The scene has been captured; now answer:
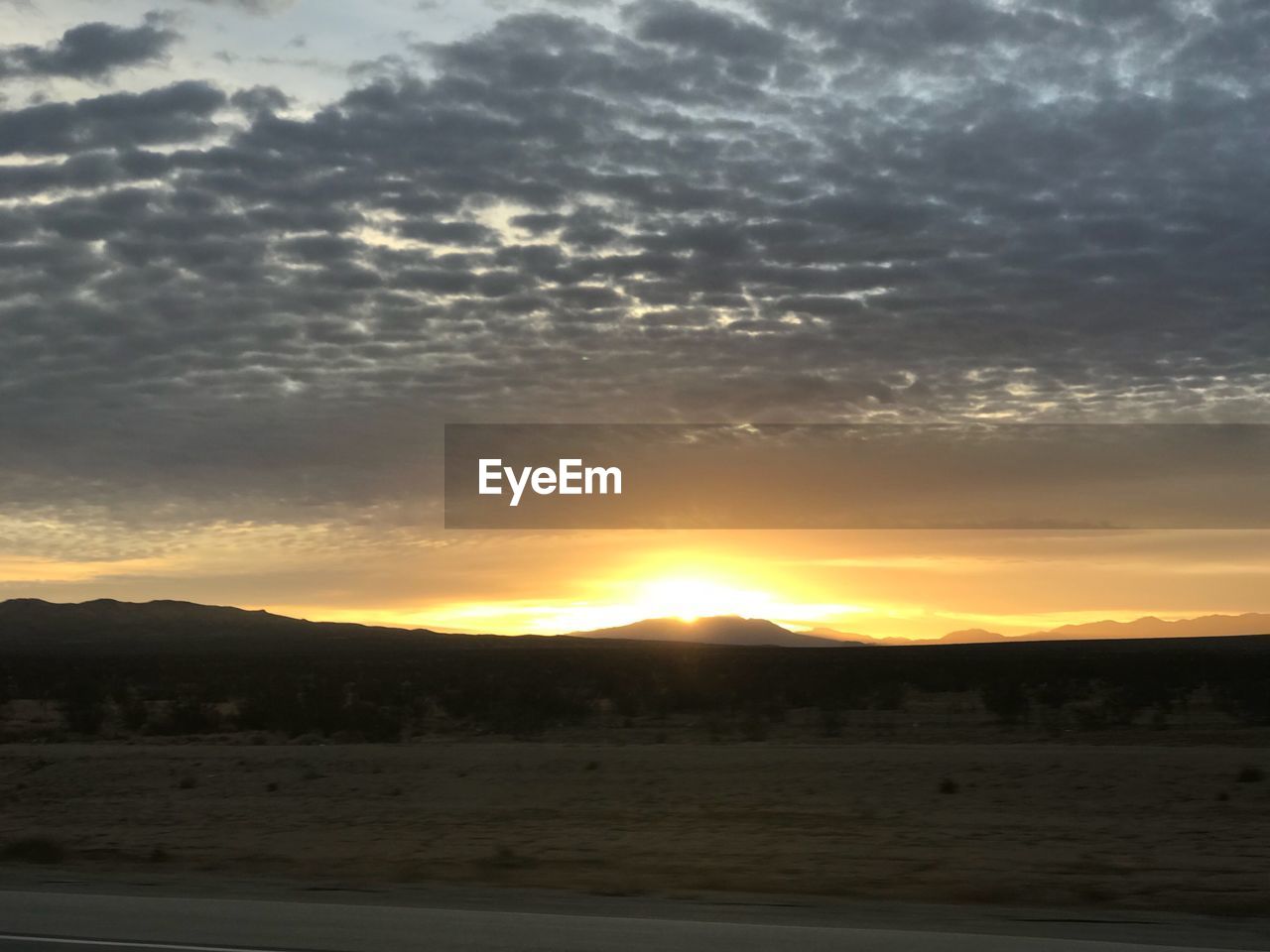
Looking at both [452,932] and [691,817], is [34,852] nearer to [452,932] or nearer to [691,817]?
[691,817]

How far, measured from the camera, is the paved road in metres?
9.88

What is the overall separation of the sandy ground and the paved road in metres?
2.99

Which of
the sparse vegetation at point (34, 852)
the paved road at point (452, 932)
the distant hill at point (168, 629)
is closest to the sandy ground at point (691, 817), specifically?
the sparse vegetation at point (34, 852)

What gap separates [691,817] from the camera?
22.2m

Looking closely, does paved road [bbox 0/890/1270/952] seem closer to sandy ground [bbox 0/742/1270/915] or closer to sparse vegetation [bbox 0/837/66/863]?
sandy ground [bbox 0/742/1270/915]

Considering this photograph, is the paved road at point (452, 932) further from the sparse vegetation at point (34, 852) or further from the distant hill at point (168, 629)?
the distant hill at point (168, 629)

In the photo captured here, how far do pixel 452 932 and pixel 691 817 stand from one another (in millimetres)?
12057

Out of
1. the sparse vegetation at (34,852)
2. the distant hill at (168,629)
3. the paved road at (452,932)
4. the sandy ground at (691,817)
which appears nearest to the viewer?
the paved road at (452,932)

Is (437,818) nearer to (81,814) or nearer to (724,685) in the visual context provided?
(81,814)

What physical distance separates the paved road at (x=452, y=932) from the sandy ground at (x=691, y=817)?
2.99 metres

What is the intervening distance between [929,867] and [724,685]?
31.7 meters

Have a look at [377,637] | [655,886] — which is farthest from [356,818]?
[377,637]

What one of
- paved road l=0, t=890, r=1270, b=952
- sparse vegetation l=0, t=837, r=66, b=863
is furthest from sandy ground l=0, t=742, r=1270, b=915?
paved road l=0, t=890, r=1270, b=952

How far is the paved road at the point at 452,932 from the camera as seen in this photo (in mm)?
9883
